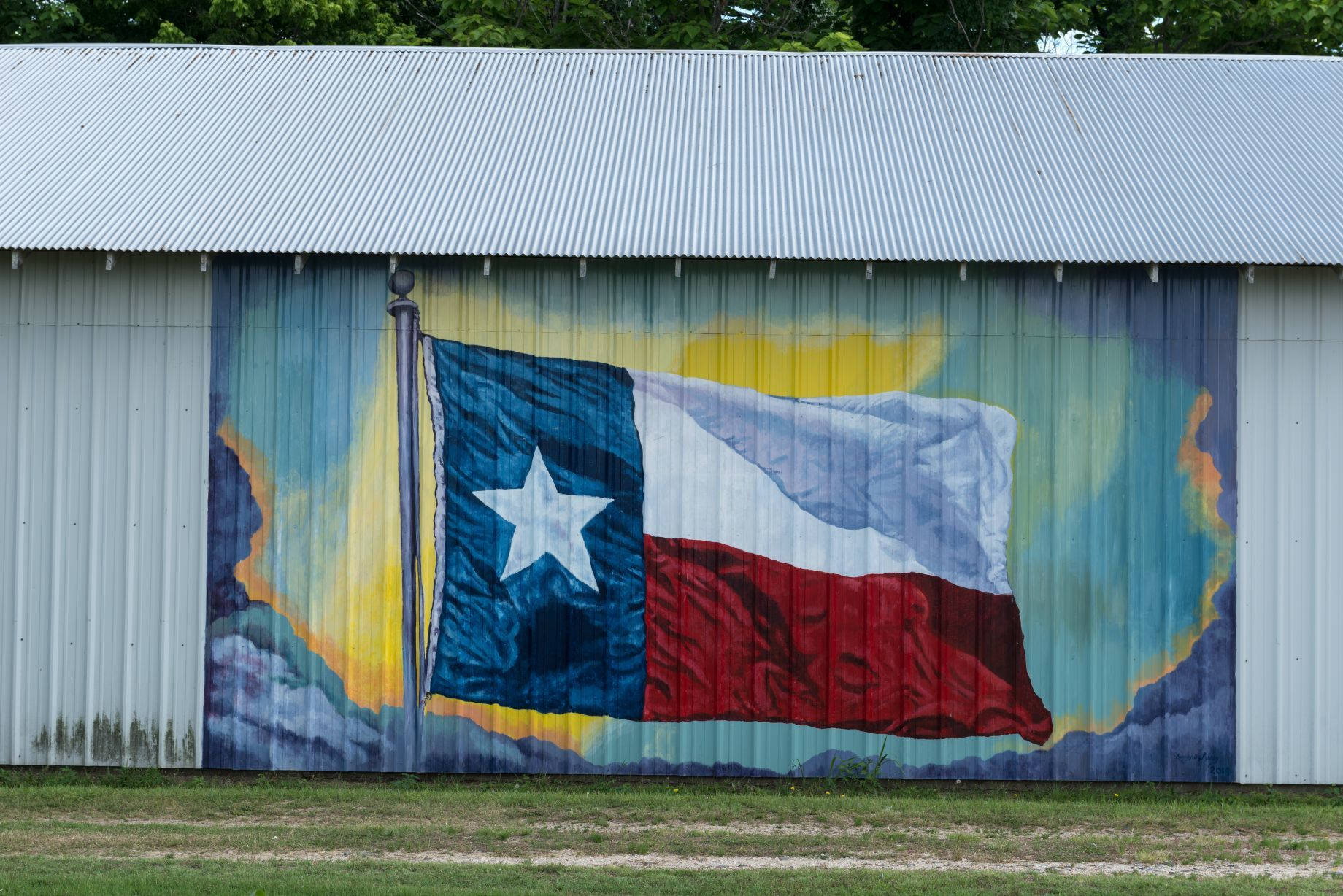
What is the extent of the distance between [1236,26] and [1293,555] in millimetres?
15901

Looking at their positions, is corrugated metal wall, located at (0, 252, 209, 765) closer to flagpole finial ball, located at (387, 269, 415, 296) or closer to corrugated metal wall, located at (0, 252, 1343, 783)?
corrugated metal wall, located at (0, 252, 1343, 783)

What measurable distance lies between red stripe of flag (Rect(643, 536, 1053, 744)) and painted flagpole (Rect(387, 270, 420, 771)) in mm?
1957

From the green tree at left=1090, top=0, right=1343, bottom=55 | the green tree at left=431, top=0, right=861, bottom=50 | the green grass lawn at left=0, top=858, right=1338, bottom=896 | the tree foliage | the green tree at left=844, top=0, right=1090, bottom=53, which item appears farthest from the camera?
the green tree at left=844, top=0, right=1090, bottom=53

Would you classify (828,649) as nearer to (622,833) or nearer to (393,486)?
(622,833)

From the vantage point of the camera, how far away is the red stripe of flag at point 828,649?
11.3 meters

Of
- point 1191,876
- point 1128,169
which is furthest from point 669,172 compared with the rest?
point 1191,876

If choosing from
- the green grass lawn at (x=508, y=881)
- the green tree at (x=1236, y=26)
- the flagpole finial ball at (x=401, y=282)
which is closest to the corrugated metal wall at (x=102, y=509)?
the flagpole finial ball at (x=401, y=282)

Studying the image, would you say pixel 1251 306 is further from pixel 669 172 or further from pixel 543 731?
pixel 543 731

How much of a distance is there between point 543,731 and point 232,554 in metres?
3.00

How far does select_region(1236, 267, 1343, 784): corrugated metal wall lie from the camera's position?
1112cm

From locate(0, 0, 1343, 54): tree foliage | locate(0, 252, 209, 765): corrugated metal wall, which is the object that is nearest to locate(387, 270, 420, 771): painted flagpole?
locate(0, 252, 209, 765): corrugated metal wall

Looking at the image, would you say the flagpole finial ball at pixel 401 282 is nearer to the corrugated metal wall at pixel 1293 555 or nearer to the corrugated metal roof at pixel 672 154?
the corrugated metal roof at pixel 672 154

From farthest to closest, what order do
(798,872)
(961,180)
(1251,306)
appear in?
(961,180)
(1251,306)
(798,872)

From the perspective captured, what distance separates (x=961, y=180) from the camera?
1234 centimetres
